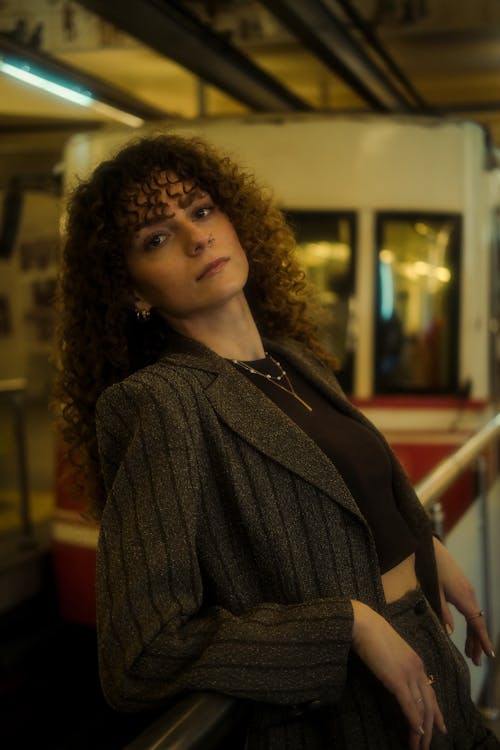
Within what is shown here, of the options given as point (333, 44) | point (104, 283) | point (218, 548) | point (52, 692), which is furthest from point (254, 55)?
point (218, 548)

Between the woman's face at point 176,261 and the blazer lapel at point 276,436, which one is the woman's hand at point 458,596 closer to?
the blazer lapel at point 276,436

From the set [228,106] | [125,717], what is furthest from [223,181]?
[228,106]

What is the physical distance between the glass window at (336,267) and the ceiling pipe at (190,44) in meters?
1.15

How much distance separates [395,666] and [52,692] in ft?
14.0

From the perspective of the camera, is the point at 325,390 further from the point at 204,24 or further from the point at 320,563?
the point at 204,24

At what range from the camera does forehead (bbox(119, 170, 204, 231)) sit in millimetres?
1607

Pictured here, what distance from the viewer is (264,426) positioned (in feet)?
4.83

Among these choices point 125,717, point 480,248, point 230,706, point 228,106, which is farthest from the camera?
point 228,106

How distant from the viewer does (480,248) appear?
546 centimetres

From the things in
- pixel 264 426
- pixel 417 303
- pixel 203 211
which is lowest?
pixel 417 303

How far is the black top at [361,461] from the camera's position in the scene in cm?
158

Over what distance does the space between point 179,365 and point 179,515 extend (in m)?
0.25

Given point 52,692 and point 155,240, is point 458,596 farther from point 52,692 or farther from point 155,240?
point 52,692

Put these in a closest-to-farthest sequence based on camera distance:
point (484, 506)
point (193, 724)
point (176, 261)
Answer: point (193, 724) < point (176, 261) < point (484, 506)
